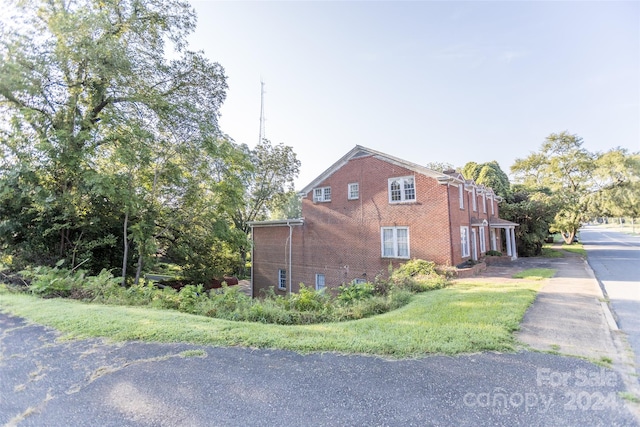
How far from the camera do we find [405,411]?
10.1 feet

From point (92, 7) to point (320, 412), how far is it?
55.4ft

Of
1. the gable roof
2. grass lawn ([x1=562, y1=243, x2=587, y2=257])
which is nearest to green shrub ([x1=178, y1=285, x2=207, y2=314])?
the gable roof

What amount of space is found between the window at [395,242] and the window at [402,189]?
164 cm

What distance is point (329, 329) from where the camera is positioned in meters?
5.66

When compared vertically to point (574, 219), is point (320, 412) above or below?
below

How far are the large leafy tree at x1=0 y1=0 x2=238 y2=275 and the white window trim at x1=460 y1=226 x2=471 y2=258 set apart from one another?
12945mm

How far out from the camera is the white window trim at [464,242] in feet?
52.8

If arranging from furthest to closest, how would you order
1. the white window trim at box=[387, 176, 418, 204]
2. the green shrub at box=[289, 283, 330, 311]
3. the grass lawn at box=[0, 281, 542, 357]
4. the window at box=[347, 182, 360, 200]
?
the window at box=[347, 182, 360, 200] < the white window trim at box=[387, 176, 418, 204] < the green shrub at box=[289, 283, 330, 311] < the grass lawn at box=[0, 281, 542, 357]

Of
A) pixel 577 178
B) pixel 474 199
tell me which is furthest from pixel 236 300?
pixel 577 178

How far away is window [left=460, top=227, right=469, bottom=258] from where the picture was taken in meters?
16.1

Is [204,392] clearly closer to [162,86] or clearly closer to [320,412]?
[320,412]

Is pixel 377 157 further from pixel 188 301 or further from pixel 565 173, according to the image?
pixel 565 173

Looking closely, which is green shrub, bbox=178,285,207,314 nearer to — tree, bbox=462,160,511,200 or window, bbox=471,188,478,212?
window, bbox=471,188,478,212

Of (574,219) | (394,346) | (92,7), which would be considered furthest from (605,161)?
(92,7)
